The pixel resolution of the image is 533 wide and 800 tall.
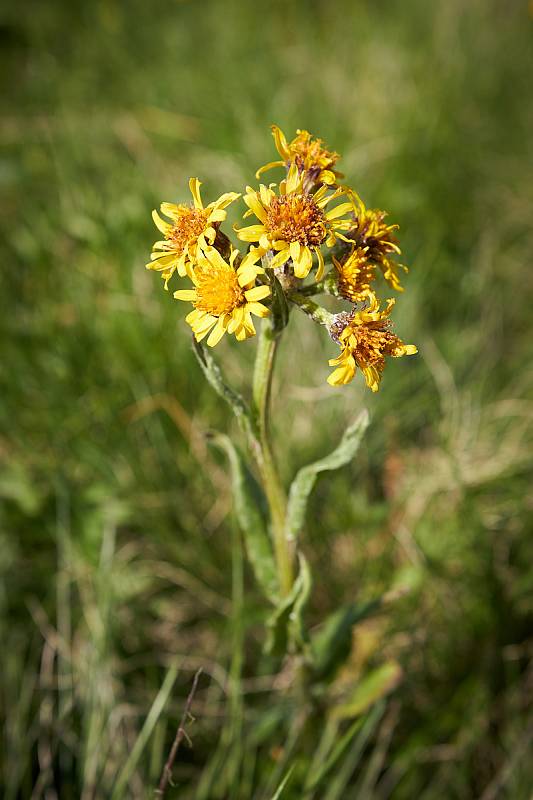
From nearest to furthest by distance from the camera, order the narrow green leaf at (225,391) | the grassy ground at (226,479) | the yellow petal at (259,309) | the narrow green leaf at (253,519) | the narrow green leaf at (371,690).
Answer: the yellow petal at (259,309)
the narrow green leaf at (225,391)
the narrow green leaf at (253,519)
the narrow green leaf at (371,690)
the grassy ground at (226,479)

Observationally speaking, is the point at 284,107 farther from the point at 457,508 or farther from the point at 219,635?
the point at 219,635

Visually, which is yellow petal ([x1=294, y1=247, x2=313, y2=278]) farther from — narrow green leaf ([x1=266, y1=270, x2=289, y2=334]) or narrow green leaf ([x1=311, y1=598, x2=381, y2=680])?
narrow green leaf ([x1=311, y1=598, x2=381, y2=680])

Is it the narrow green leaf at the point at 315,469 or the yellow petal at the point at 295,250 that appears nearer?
the yellow petal at the point at 295,250

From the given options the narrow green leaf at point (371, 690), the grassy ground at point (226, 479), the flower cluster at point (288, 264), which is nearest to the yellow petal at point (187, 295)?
the flower cluster at point (288, 264)

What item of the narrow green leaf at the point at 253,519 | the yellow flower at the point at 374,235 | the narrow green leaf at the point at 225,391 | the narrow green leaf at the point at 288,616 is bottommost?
the narrow green leaf at the point at 288,616

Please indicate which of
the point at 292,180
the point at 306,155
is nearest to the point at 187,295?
the point at 292,180

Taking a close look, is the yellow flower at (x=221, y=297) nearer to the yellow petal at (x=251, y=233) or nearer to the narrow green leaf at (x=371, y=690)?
the yellow petal at (x=251, y=233)

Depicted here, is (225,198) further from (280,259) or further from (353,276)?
(353,276)

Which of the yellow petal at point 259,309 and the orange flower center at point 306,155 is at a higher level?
the orange flower center at point 306,155
